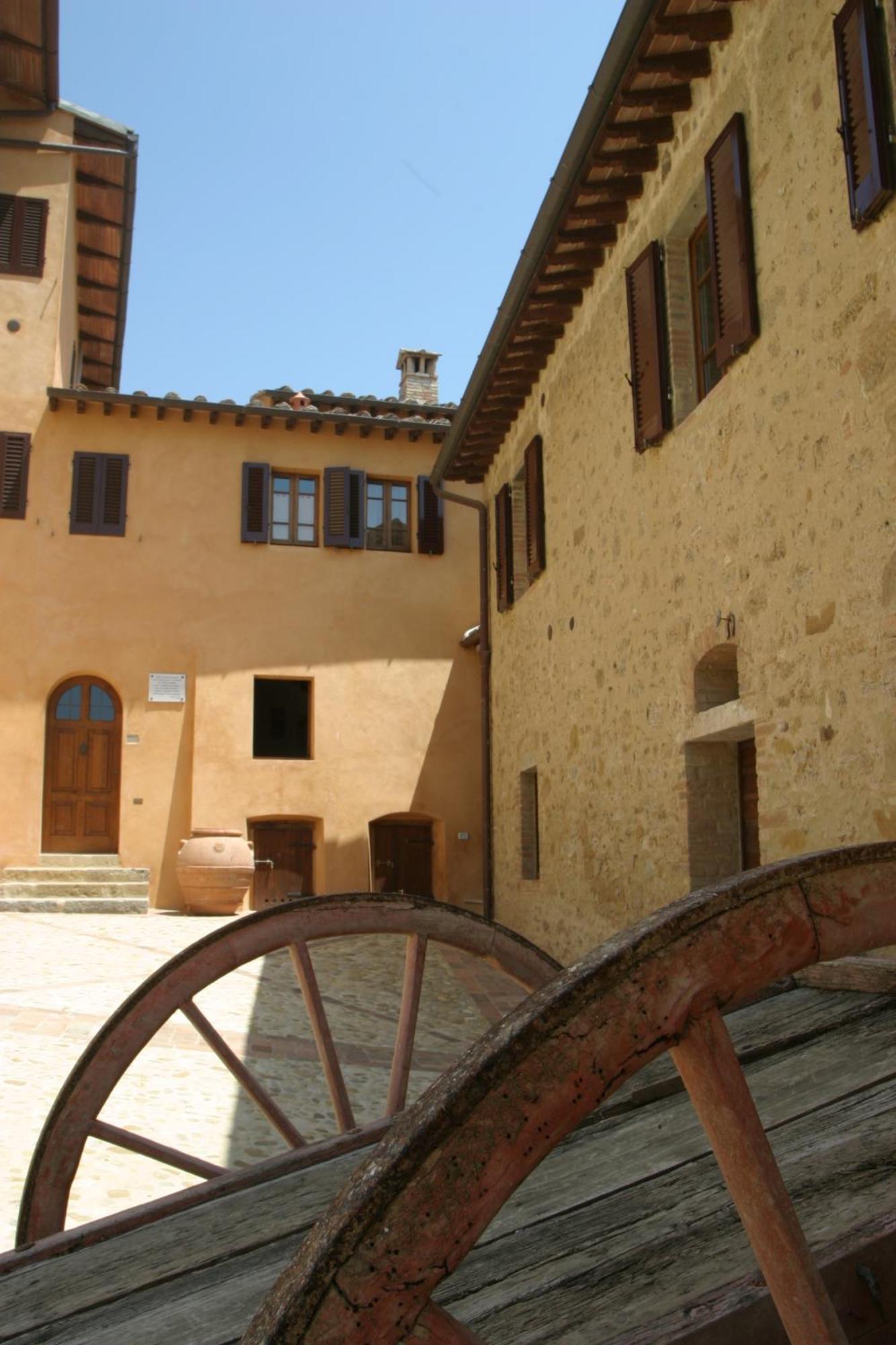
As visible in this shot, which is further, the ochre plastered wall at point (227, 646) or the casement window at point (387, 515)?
the casement window at point (387, 515)

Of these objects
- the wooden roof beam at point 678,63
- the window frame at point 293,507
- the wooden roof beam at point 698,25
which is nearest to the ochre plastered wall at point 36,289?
the window frame at point 293,507

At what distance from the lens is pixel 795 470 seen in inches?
239

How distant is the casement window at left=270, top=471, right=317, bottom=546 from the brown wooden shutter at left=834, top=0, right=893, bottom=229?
39.6ft

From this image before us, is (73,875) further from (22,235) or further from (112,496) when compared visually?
(22,235)

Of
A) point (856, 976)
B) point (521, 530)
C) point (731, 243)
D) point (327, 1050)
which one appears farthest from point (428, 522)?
point (856, 976)

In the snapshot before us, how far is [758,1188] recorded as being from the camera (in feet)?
4.20

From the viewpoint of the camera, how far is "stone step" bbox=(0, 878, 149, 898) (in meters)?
14.5

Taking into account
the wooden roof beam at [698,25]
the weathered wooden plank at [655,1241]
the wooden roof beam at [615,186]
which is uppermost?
the wooden roof beam at [615,186]

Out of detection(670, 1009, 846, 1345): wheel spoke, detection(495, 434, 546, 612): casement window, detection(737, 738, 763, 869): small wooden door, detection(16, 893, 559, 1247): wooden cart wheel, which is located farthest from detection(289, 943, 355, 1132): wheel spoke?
detection(495, 434, 546, 612): casement window

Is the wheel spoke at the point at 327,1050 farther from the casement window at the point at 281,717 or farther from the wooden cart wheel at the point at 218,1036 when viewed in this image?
the casement window at the point at 281,717

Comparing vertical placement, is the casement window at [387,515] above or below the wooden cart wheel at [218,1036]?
above

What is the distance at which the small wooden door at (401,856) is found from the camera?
1645 cm

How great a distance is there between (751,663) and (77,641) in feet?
37.3

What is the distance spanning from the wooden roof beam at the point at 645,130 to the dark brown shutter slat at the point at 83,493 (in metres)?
10.4
